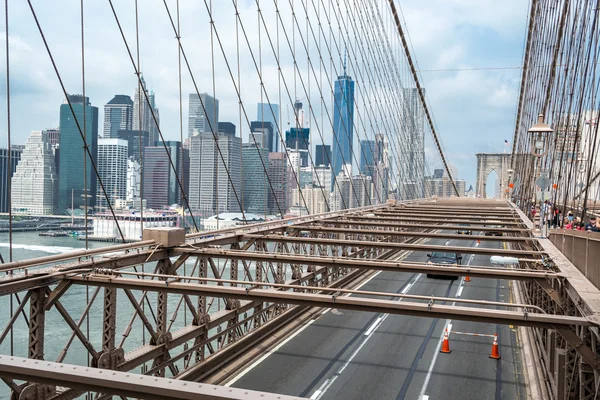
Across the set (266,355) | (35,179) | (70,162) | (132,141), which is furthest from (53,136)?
(266,355)

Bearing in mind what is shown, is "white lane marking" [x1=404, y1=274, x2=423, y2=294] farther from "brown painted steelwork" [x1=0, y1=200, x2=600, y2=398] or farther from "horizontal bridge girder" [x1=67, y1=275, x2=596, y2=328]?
"horizontal bridge girder" [x1=67, y1=275, x2=596, y2=328]

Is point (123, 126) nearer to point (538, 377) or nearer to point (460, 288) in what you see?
point (538, 377)

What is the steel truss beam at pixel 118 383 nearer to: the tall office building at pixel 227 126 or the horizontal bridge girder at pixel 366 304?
the horizontal bridge girder at pixel 366 304

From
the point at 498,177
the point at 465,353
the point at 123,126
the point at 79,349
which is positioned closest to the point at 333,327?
the point at 465,353

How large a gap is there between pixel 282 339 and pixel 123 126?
815 cm

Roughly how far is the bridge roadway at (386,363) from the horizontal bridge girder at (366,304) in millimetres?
4383

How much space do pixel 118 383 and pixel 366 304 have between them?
4105 millimetres

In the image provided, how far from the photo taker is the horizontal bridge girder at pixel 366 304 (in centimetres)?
605

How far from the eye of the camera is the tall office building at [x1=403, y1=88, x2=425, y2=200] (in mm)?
75106

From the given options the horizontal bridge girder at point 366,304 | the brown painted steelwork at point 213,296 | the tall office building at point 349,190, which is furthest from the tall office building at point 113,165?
the tall office building at point 349,190

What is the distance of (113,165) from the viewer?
657 inches

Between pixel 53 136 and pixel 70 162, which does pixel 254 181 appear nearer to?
pixel 70 162

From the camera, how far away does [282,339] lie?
14.9m

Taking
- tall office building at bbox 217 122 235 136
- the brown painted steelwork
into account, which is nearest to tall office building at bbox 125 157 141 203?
the brown painted steelwork
